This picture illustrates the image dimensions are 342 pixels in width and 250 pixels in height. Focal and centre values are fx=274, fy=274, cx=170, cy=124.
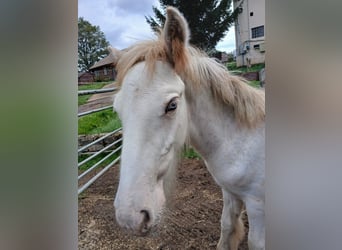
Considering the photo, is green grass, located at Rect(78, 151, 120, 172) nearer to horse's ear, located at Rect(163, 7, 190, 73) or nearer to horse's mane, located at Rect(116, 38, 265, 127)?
horse's mane, located at Rect(116, 38, 265, 127)

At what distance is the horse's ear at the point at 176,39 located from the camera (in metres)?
0.69

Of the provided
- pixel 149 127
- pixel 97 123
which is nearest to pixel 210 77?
pixel 149 127

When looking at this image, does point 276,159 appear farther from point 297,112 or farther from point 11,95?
point 11,95

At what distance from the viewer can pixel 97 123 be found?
2.82ft

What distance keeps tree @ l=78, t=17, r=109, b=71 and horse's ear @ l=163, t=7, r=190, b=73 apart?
0.74 feet

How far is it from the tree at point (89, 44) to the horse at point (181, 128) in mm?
70

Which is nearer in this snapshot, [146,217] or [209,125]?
[146,217]

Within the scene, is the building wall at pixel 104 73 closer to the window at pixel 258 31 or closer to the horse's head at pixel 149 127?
the horse's head at pixel 149 127

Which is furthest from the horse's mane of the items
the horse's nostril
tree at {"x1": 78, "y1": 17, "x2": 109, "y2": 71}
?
the horse's nostril

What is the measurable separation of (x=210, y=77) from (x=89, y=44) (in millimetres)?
382

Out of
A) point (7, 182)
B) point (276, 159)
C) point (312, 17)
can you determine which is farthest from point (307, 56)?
point (7, 182)

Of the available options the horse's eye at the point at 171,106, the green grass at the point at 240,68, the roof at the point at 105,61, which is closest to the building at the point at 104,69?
the roof at the point at 105,61

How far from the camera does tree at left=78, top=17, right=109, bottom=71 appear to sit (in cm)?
83

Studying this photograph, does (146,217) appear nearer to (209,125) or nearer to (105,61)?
(209,125)
